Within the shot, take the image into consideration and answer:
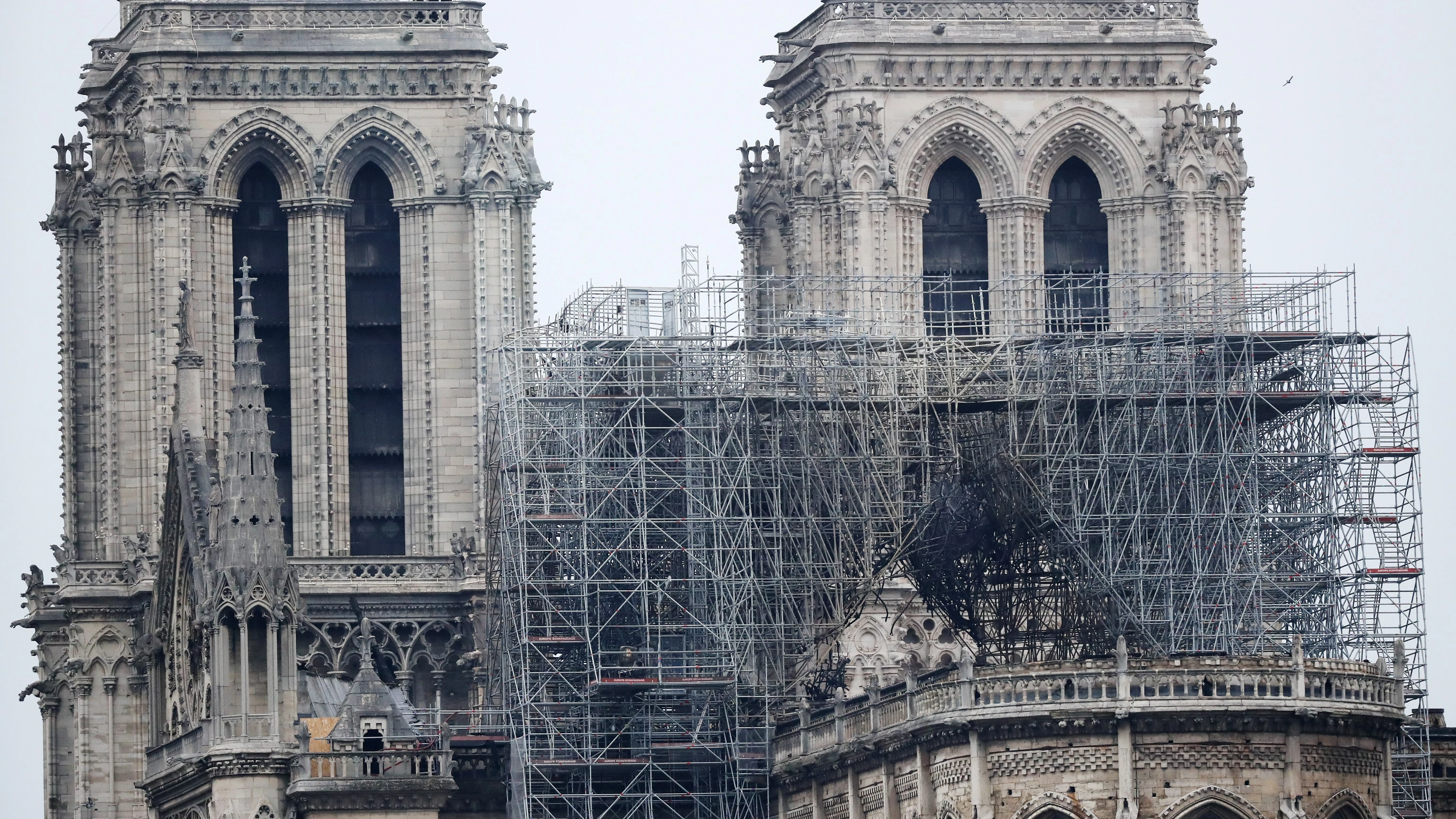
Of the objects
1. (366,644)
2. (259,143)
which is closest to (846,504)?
(366,644)

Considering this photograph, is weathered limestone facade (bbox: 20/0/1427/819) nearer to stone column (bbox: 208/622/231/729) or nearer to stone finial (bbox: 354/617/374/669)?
stone finial (bbox: 354/617/374/669)

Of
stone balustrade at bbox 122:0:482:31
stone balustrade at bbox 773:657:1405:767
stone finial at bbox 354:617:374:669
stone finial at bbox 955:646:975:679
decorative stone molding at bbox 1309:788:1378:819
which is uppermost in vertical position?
stone balustrade at bbox 122:0:482:31

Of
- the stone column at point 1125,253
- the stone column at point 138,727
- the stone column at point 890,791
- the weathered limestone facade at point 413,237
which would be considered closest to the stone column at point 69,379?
the weathered limestone facade at point 413,237

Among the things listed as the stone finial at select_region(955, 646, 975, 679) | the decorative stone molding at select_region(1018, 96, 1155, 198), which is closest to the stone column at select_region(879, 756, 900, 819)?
the stone finial at select_region(955, 646, 975, 679)

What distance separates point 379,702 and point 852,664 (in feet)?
57.0

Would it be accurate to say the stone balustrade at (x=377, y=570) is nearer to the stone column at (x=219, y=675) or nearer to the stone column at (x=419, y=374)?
the stone column at (x=419, y=374)

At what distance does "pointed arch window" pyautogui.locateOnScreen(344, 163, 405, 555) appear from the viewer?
14162cm

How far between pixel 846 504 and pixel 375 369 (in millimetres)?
20928

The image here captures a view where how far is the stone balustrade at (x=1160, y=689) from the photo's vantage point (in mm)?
108438

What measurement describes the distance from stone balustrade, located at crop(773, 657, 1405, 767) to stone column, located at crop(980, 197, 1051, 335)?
27.5 m

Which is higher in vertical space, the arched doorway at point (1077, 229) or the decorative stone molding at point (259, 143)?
the decorative stone molding at point (259, 143)

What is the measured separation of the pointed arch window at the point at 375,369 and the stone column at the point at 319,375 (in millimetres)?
769

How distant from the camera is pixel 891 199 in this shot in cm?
13700

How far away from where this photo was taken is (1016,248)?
454 feet
